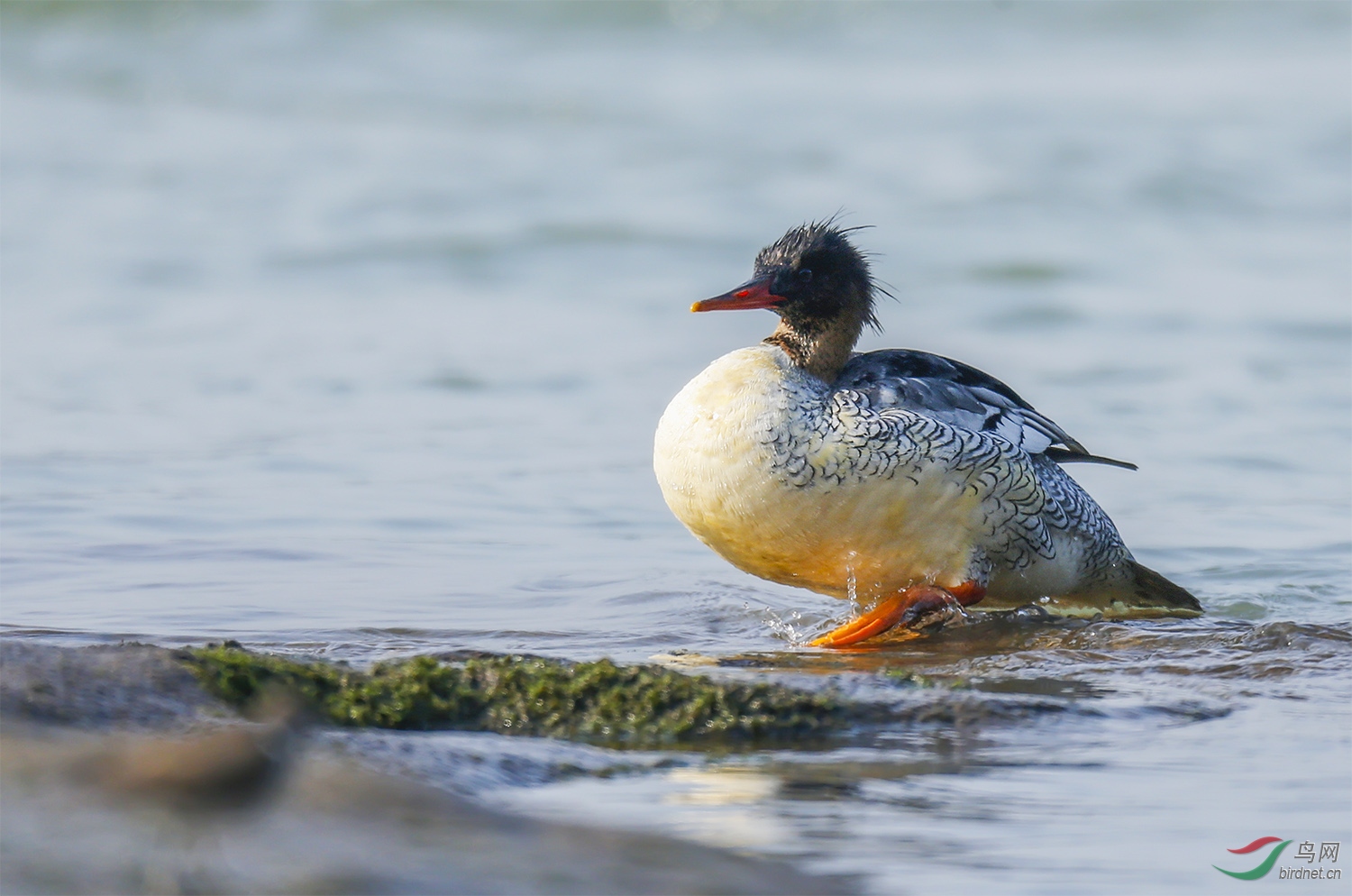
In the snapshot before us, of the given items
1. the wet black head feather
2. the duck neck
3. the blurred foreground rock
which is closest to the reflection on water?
the blurred foreground rock

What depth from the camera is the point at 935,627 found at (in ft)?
19.3

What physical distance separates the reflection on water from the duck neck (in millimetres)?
1019

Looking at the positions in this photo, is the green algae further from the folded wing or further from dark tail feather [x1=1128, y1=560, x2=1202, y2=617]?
dark tail feather [x1=1128, y1=560, x2=1202, y2=617]

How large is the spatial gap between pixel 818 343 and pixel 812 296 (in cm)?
17

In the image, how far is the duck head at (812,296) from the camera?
585 centimetres

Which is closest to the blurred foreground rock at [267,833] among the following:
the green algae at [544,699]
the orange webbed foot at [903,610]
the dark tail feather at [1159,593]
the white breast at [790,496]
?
the green algae at [544,699]

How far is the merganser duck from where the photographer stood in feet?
17.7

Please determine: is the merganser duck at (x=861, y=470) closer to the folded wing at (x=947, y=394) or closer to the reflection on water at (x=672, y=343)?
the folded wing at (x=947, y=394)

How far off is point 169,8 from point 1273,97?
1505cm

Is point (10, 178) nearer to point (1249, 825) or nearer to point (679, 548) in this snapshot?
point (679, 548)

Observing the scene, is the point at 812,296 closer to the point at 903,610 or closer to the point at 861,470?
the point at 861,470

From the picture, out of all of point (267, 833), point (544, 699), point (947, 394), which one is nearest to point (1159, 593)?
point (947, 394)

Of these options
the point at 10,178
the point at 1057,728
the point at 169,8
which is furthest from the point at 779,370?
the point at 169,8

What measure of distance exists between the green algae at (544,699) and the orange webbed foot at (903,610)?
1.47 meters
